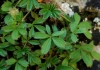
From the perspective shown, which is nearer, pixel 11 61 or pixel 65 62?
pixel 11 61

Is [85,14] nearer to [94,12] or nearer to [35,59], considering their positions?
[94,12]

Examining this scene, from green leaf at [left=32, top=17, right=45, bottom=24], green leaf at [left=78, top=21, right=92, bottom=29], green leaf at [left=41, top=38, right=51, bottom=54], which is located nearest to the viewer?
green leaf at [left=41, top=38, right=51, bottom=54]

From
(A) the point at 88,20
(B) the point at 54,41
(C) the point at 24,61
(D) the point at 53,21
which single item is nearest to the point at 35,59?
(C) the point at 24,61

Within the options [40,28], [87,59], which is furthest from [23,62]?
[87,59]

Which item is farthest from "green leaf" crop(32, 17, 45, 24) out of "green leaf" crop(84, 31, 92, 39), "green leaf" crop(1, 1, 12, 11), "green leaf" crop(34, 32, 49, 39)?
"green leaf" crop(84, 31, 92, 39)

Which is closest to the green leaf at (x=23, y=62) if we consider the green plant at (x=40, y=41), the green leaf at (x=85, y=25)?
the green plant at (x=40, y=41)

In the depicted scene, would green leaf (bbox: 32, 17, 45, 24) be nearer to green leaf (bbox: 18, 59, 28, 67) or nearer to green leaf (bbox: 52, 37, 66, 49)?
green leaf (bbox: 52, 37, 66, 49)

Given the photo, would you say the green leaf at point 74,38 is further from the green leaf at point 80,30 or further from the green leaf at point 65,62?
the green leaf at point 65,62

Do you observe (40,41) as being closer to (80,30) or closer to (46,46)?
(46,46)
